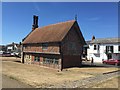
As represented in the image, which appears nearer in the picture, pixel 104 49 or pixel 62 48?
pixel 62 48

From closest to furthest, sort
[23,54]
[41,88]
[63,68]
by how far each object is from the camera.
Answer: [41,88] < [63,68] < [23,54]

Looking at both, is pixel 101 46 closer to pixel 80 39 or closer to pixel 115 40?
pixel 115 40

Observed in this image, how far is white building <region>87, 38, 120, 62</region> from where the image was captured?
159 ft

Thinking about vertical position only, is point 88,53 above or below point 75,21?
below

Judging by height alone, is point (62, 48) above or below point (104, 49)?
below

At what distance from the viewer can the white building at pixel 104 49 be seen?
48.3 m

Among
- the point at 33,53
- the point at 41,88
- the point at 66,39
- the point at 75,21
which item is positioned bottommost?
the point at 41,88

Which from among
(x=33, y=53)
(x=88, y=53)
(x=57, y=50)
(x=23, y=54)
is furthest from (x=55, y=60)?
(x=88, y=53)

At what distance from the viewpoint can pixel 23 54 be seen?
46.8m

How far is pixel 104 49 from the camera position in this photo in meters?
50.9

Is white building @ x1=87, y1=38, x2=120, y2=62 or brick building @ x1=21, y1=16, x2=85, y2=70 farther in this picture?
white building @ x1=87, y1=38, x2=120, y2=62

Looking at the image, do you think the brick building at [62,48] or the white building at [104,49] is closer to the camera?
the brick building at [62,48]

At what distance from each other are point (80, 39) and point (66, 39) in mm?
3995

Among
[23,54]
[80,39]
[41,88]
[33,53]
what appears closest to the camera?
[41,88]
